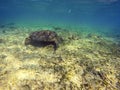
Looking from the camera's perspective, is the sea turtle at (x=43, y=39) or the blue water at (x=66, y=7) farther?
the blue water at (x=66, y=7)

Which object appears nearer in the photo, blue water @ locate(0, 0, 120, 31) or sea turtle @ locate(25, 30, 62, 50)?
sea turtle @ locate(25, 30, 62, 50)

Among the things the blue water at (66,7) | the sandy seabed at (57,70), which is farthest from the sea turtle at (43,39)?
the blue water at (66,7)

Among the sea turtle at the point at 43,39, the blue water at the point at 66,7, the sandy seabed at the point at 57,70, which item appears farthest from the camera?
the blue water at the point at 66,7

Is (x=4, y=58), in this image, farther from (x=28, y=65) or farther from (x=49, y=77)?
(x=49, y=77)

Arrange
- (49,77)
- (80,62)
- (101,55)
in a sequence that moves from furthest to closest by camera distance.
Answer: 1. (101,55)
2. (80,62)
3. (49,77)

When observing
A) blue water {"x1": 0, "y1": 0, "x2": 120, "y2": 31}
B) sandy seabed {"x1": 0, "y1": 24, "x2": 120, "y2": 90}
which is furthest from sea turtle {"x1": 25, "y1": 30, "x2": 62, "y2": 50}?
blue water {"x1": 0, "y1": 0, "x2": 120, "y2": 31}

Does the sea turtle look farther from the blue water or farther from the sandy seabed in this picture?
the blue water

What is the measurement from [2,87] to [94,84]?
320 cm

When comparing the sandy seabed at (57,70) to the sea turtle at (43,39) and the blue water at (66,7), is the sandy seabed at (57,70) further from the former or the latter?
the blue water at (66,7)

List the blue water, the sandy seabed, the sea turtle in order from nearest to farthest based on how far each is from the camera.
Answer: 1. the sandy seabed
2. the sea turtle
3. the blue water

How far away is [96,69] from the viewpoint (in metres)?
6.09

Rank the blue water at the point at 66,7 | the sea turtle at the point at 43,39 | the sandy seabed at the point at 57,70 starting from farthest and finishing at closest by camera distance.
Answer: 1. the blue water at the point at 66,7
2. the sea turtle at the point at 43,39
3. the sandy seabed at the point at 57,70

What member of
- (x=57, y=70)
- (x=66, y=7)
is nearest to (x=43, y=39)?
(x=57, y=70)

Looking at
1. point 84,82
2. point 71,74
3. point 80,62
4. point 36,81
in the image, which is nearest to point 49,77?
point 36,81
